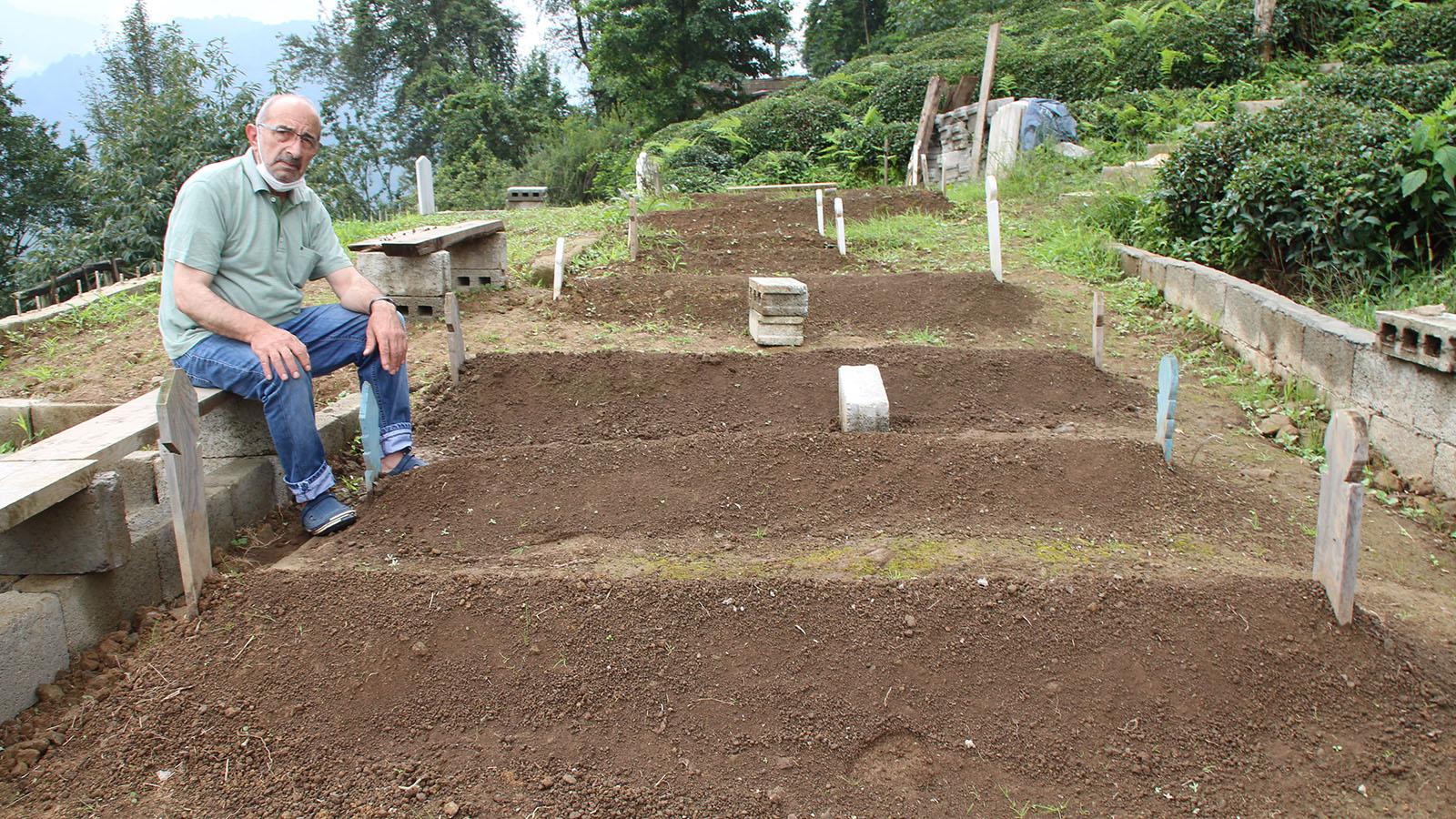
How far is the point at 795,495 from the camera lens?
3.62m

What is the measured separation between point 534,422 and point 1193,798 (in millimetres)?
3242

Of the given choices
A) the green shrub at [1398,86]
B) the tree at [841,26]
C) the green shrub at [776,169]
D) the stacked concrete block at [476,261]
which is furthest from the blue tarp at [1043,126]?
the tree at [841,26]

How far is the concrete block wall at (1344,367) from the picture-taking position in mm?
3943

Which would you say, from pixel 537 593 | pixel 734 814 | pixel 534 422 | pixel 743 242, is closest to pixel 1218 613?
pixel 734 814

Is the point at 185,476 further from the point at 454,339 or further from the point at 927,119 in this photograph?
the point at 927,119

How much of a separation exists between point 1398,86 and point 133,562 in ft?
35.2

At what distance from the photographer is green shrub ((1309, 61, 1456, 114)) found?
850cm

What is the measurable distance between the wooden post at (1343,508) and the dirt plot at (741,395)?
5.70 ft

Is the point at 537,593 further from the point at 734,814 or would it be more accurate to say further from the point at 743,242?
the point at 743,242

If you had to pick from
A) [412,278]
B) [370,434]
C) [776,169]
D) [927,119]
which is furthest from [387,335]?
[776,169]

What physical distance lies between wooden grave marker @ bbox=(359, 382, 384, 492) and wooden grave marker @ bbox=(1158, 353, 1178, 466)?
120 inches

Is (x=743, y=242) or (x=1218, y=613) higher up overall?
(x=743, y=242)

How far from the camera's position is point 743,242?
8758 millimetres

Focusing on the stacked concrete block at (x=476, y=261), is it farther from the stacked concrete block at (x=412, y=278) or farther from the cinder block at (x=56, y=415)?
the cinder block at (x=56, y=415)
